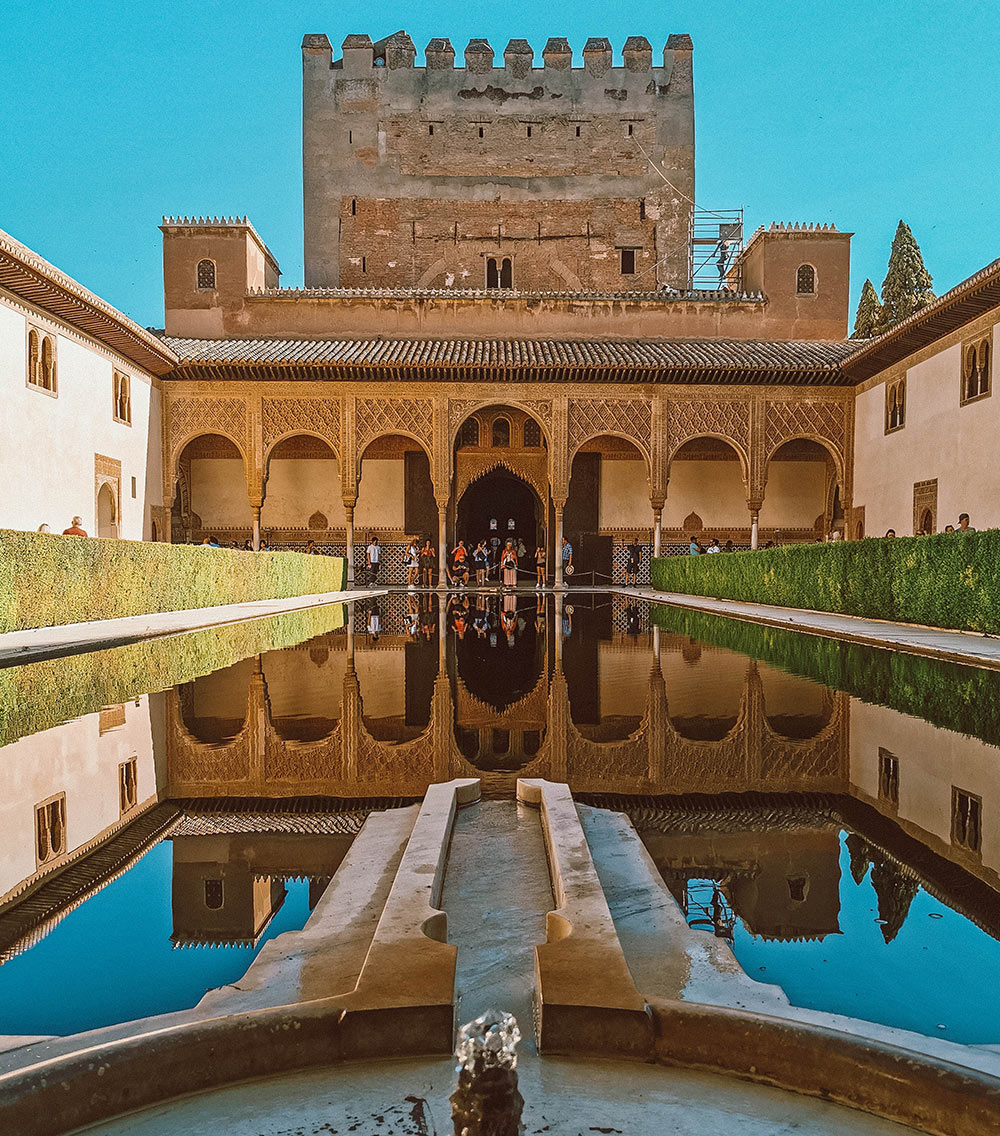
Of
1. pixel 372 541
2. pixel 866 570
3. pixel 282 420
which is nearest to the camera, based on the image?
pixel 866 570

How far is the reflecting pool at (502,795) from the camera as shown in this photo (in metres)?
1.90

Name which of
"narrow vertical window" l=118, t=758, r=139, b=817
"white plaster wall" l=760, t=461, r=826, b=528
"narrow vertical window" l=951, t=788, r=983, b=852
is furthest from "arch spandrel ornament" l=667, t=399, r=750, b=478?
"narrow vertical window" l=118, t=758, r=139, b=817

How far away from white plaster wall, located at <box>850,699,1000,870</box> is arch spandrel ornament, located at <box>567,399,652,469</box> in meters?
16.7

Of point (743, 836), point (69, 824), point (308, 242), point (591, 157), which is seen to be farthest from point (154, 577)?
point (591, 157)

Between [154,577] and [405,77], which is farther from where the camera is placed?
[405,77]

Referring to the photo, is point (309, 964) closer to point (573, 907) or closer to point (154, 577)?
→ point (573, 907)

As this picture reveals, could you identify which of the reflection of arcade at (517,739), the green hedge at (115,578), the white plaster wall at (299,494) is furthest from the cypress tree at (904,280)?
the reflection of arcade at (517,739)

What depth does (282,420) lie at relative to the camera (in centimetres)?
2108

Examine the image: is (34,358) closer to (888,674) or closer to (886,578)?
(886,578)

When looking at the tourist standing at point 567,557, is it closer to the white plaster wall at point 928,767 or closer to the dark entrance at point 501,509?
the dark entrance at point 501,509

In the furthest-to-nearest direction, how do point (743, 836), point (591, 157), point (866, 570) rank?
point (591, 157) < point (866, 570) < point (743, 836)

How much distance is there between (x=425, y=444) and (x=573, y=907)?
64.6 ft

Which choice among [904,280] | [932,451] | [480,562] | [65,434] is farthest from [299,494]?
[904,280]

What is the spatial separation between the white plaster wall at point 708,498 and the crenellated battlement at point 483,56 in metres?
13.6
